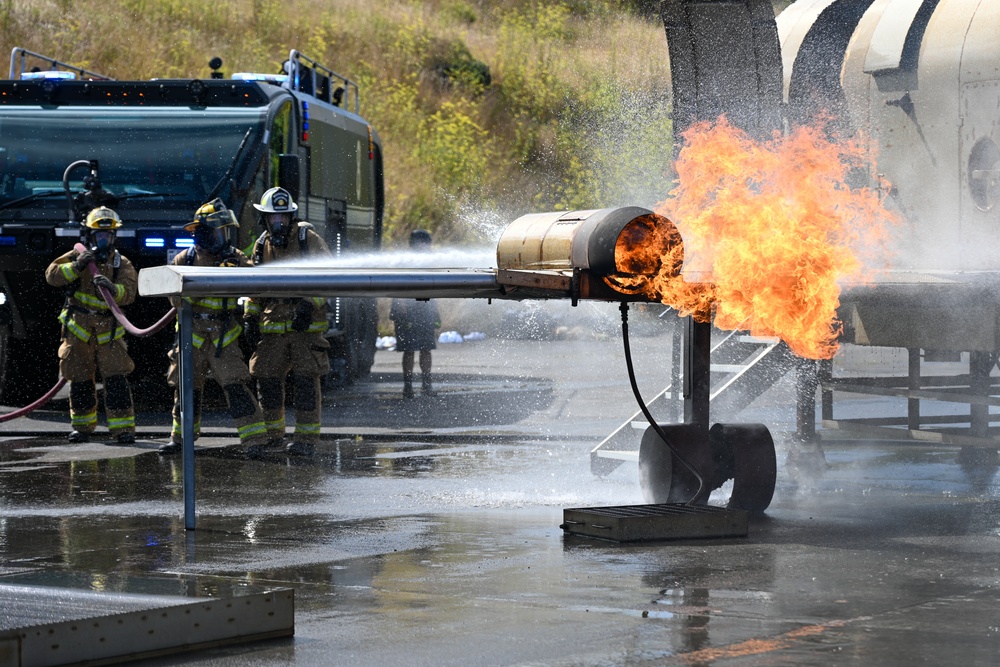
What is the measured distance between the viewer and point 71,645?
210 inches

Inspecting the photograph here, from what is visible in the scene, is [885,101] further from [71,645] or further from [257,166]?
[71,645]

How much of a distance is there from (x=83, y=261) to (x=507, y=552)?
21.5 feet

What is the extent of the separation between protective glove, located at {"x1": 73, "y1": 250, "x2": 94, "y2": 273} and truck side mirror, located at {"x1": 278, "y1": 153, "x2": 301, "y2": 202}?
2.16 metres

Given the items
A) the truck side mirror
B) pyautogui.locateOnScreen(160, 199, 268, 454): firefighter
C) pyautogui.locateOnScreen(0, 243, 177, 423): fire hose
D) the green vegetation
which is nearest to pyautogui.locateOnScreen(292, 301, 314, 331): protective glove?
pyautogui.locateOnScreen(160, 199, 268, 454): firefighter

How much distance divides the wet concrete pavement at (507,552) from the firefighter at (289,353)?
0.38 m

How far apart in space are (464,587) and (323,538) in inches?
63.8

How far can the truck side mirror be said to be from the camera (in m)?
14.4

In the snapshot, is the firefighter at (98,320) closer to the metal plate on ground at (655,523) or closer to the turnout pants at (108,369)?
the turnout pants at (108,369)

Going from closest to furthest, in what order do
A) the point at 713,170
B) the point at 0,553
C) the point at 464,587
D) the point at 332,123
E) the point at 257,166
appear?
the point at 464,587, the point at 0,553, the point at 713,170, the point at 257,166, the point at 332,123

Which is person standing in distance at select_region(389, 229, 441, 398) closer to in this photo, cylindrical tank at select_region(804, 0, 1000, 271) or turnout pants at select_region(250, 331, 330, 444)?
turnout pants at select_region(250, 331, 330, 444)

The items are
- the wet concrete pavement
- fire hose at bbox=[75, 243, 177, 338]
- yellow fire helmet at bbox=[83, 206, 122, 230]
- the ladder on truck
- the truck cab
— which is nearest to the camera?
the wet concrete pavement

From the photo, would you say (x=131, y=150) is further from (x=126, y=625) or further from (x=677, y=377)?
(x=126, y=625)

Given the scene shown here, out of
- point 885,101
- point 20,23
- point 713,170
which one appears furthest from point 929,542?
point 20,23

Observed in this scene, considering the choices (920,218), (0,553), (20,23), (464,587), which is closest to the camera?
(464,587)
